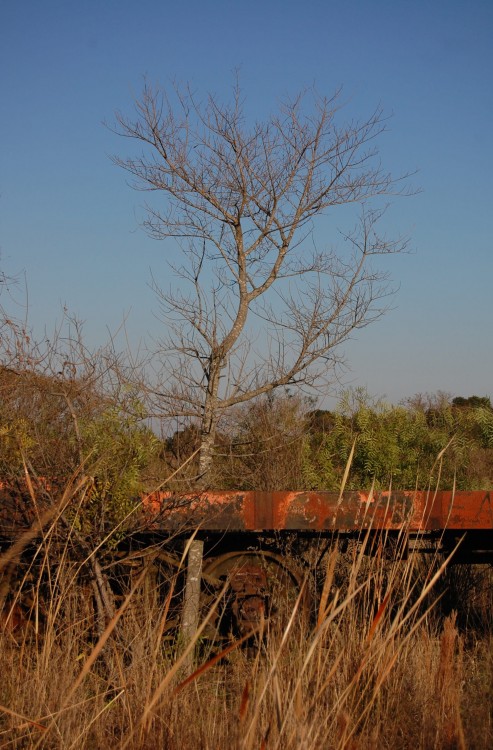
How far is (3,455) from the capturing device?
5.78m

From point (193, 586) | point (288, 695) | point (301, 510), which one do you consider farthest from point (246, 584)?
point (288, 695)

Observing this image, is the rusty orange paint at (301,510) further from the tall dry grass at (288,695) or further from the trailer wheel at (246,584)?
the tall dry grass at (288,695)

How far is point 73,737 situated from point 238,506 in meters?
2.86

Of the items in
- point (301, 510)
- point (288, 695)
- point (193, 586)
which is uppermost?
point (301, 510)

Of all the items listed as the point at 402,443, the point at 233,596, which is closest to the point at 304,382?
the point at 233,596

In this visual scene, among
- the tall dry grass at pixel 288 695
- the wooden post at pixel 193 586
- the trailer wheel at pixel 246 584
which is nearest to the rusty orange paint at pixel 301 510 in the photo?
the wooden post at pixel 193 586

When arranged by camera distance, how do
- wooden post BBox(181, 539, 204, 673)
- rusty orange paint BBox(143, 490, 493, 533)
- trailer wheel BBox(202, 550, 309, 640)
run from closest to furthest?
rusty orange paint BBox(143, 490, 493, 533) → wooden post BBox(181, 539, 204, 673) → trailer wheel BBox(202, 550, 309, 640)

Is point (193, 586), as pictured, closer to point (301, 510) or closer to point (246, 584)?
point (246, 584)

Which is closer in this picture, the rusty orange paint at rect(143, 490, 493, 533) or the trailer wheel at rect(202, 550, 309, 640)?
the rusty orange paint at rect(143, 490, 493, 533)

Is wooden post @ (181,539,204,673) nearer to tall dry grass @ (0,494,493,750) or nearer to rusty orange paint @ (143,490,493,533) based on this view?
rusty orange paint @ (143,490,493,533)

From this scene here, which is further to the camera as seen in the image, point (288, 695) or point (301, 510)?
point (301, 510)

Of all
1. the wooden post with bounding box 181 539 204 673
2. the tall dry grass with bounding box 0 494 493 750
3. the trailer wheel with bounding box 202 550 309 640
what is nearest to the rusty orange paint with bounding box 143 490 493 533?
the wooden post with bounding box 181 539 204 673

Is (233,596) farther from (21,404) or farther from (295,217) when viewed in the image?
(295,217)

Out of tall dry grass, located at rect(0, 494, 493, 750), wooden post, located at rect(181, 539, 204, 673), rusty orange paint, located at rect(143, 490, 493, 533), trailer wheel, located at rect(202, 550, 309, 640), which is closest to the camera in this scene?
tall dry grass, located at rect(0, 494, 493, 750)
